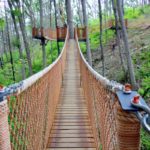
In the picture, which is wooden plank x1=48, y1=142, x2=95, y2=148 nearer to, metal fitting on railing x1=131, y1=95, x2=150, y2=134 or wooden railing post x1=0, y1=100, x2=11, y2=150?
wooden railing post x1=0, y1=100, x2=11, y2=150

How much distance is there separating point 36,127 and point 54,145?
0.97 m

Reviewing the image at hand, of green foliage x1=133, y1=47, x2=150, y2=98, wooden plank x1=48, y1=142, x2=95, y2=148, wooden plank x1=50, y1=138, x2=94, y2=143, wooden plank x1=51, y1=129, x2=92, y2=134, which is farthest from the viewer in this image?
green foliage x1=133, y1=47, x2=150, y2=98

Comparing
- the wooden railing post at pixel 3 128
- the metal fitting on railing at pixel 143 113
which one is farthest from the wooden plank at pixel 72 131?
the metal fitting on railing at pixel 143 113

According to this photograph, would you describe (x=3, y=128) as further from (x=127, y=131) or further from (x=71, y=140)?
(x=71, y=140)

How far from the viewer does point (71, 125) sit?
177 inches

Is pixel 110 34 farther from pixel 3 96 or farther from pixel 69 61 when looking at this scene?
pixel 3 96

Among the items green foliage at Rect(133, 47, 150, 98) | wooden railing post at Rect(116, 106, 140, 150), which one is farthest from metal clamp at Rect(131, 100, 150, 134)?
green foliage at Rect(133, 47, 150, 98)

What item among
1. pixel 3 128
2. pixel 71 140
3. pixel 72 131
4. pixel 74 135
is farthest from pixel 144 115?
pixel 72 131

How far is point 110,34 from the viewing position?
76.4 ft

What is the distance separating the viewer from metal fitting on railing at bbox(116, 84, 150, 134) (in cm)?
107

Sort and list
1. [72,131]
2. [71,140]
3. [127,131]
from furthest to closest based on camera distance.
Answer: [72,131] < [71,140] < [127,131]

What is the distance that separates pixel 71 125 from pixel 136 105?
340 cm

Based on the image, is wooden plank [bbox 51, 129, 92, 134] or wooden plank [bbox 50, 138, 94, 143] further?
wooden plank [bbox 51, 129, 92, 134]

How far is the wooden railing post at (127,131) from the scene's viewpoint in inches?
52.5
